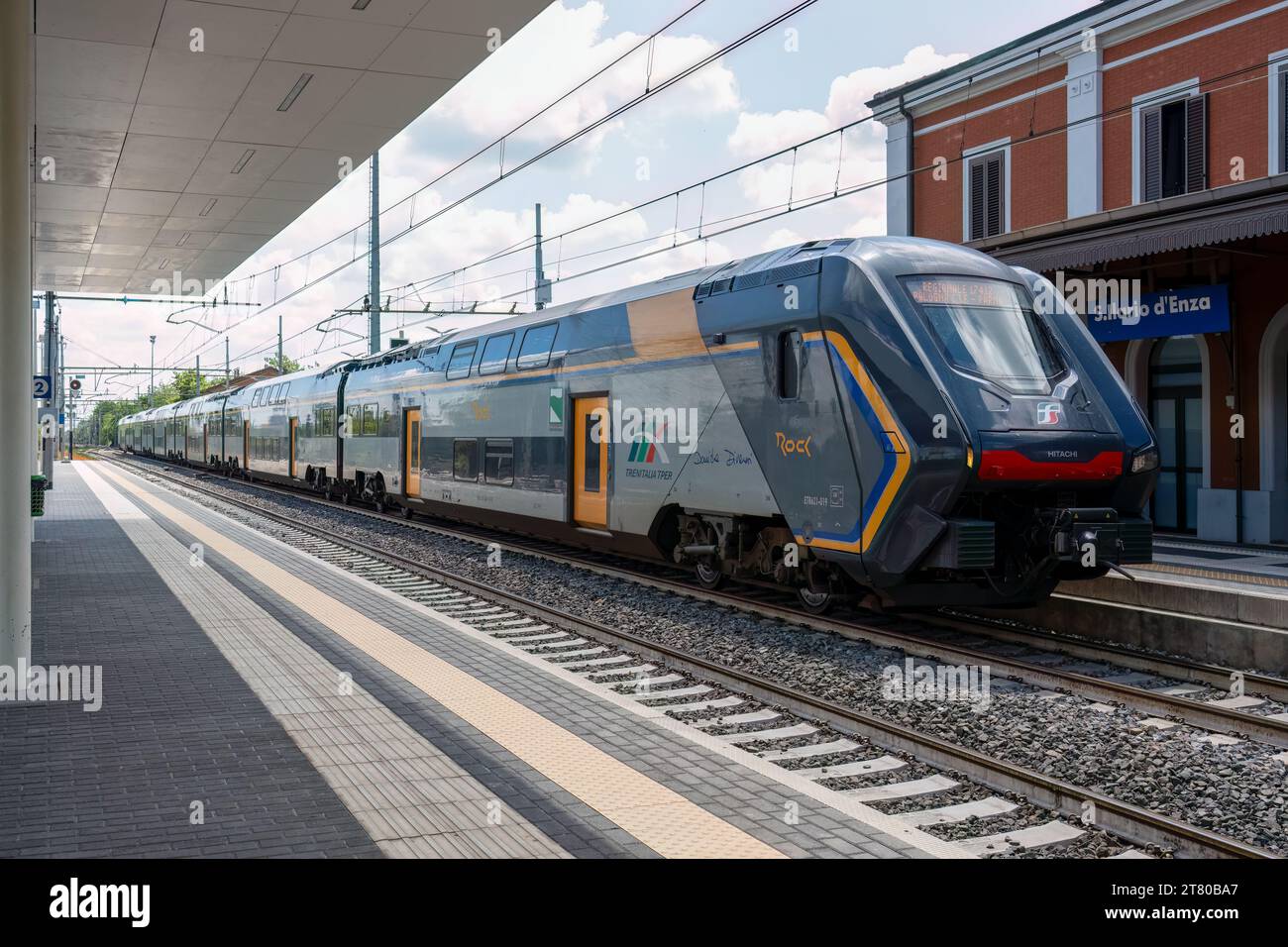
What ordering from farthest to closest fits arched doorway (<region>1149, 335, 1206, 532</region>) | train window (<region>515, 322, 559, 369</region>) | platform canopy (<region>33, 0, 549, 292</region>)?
arched doorway (<region>1149, 335, 1206, 532</region>) < train window (<region>515, 322, 559, 369</region>) < platform canopy (<region>33, 0, 549, 292</region>)

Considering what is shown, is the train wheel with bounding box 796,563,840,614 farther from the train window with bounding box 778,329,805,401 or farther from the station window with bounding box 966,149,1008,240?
the station window with bounding box 966,149,1008,240

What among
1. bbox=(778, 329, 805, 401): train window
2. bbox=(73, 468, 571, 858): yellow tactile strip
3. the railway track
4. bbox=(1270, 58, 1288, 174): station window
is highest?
bbox=(1270, 58, 1288, 174): station window

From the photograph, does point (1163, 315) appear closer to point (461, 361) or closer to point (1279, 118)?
point (1279, 118)

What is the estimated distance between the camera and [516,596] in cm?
1200

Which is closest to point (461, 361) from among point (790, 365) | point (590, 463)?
point (590, 463)

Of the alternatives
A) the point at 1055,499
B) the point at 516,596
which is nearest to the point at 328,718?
the point at 516,596

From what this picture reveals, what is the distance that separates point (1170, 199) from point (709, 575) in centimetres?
810

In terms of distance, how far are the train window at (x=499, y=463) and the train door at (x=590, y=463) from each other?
216cm

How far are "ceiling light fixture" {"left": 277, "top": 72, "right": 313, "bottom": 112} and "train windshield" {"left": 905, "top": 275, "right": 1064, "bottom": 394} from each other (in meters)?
5.89

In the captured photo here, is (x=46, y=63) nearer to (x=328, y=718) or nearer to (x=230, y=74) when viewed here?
(x=230, y=74)

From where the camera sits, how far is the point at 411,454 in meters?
21.1

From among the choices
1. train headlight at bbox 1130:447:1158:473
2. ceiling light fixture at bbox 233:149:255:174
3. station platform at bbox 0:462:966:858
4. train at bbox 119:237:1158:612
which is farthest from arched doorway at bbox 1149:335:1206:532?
ceiling light fixture at bbox 233:149:255:174

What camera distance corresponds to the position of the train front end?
8766 millimetres
